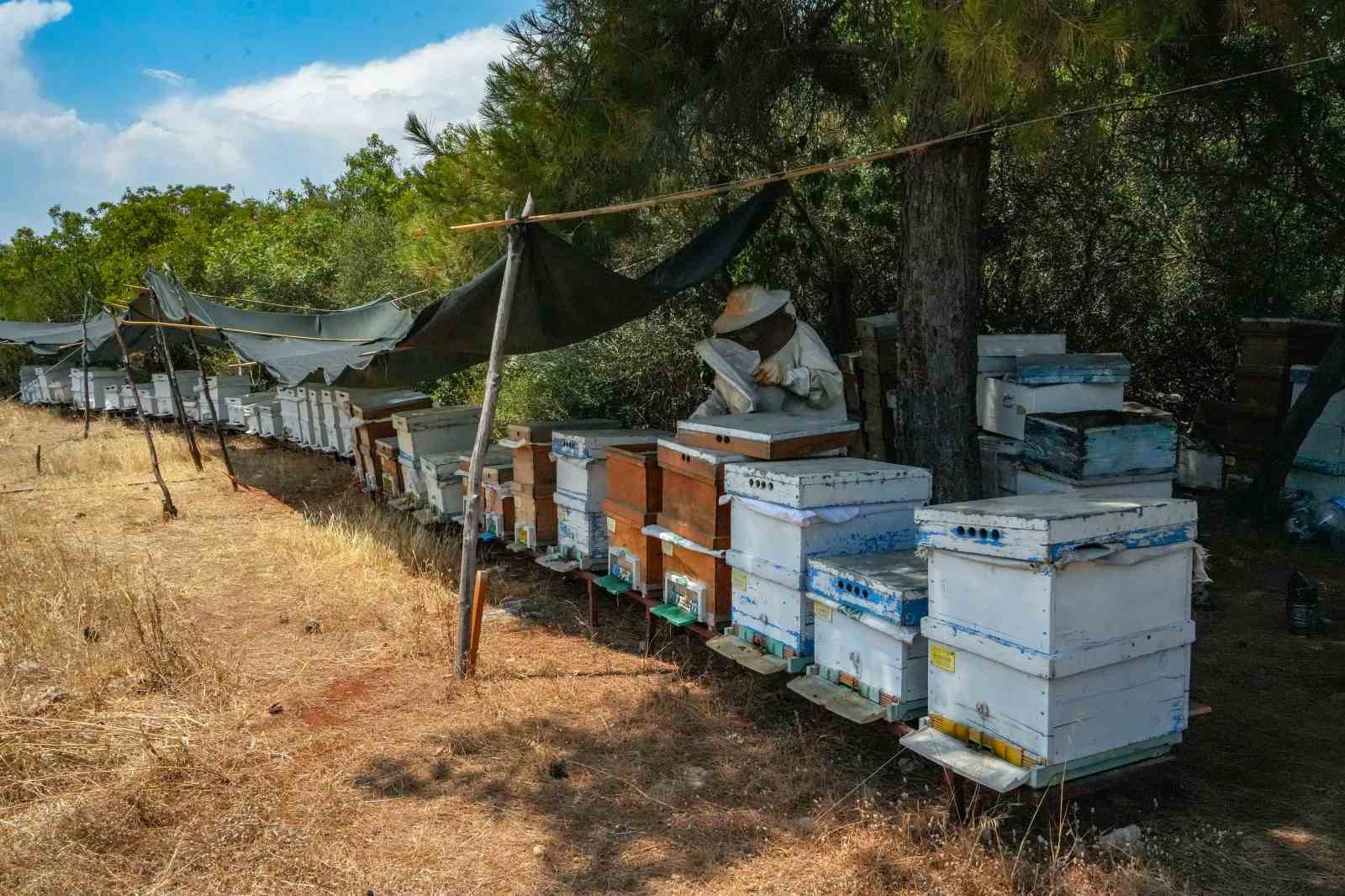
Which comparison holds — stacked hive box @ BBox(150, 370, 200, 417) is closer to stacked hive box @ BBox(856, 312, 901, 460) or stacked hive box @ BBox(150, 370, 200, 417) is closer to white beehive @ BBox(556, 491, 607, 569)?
white beehive @ BBox(556, 491, 607, 569)

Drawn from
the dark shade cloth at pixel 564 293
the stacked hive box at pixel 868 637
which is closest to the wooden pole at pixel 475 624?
the dark shade cloth at pixel 564 293

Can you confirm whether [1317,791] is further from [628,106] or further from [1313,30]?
[628,106]

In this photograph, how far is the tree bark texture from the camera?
299 inches

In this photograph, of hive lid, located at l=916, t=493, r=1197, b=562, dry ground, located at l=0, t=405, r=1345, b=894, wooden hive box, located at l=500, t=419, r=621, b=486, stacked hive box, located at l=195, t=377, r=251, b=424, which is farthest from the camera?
stacked hive box, located at l=195, t=377, r=251, b=424

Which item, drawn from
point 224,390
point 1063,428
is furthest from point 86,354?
point 1063,428

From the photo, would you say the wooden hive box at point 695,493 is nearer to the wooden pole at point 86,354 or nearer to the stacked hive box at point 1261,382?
the stacked hive box at point 1261,382

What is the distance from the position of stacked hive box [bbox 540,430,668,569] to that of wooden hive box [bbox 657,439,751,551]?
26.1 inches

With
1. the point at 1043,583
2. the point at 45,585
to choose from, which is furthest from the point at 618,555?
the point at 45,585

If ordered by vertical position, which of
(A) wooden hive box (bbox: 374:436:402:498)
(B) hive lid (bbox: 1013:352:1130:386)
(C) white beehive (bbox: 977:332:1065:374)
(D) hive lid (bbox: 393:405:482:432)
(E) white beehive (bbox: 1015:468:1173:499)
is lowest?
(A) wooden hive box (bbox: 374:436:402:498)

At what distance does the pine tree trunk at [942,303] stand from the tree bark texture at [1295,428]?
359cm

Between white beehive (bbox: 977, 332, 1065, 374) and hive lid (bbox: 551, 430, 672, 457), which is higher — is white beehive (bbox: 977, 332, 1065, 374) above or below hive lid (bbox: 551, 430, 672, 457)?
above

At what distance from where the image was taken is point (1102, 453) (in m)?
5.54

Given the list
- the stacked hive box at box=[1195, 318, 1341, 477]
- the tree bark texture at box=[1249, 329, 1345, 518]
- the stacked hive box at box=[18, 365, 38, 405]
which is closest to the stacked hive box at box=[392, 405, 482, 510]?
the tree bark texture at box=[1249, 329, 1345, 518]

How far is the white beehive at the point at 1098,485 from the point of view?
5543mm
